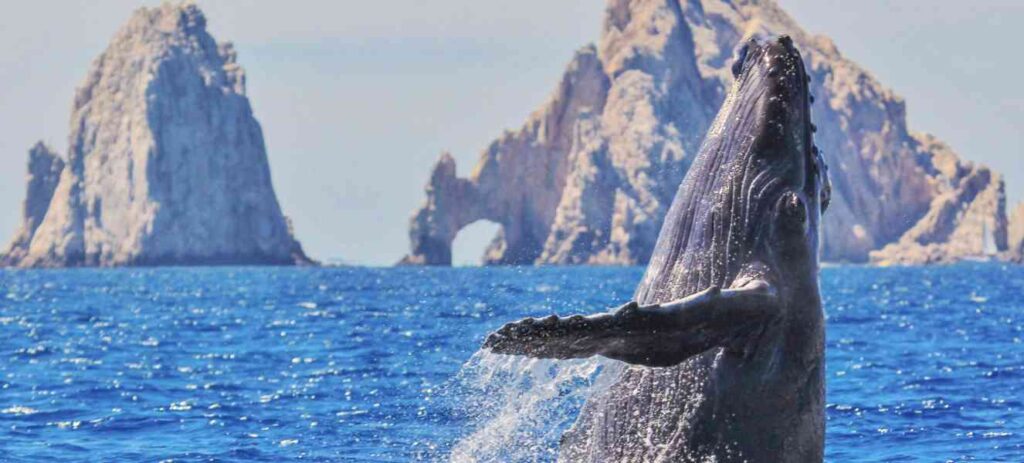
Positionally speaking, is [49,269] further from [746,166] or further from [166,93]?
[746,166]

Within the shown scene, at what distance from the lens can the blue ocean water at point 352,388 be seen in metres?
14.7

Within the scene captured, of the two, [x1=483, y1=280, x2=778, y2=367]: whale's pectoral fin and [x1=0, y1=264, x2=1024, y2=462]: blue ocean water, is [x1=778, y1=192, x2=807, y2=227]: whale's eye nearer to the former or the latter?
[x1=483, y1=280, x2=778, y2=367]: whale's pectoral fin

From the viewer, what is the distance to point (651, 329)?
22.1 ft

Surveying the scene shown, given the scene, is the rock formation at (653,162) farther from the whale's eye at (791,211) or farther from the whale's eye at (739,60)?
the whale's eye at (791,211)

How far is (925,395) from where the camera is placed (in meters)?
20.1

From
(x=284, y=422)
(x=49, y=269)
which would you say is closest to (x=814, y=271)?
(x=284, y=422)

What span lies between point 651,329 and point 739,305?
54 centimetres

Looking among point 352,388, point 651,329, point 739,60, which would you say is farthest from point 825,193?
point 352,388

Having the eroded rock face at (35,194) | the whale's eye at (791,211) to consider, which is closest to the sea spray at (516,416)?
the whale's eye at (791,211)

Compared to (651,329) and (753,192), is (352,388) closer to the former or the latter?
(753,192)

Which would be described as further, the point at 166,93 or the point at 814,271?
the point at 166,93

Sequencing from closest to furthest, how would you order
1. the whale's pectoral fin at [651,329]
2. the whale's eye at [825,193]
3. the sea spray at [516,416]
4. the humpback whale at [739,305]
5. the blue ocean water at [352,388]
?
the whale's pectoral fin at [651,329] < the humpback whale at [739,305] < the whale's eye at [825,193] < the sea spray at [516,416] < the blue ocean water at [352,388]

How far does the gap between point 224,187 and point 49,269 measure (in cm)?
1802

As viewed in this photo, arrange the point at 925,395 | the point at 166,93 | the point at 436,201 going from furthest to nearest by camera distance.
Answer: the point at 166,93, the point at 436,201, the point at 925,395
